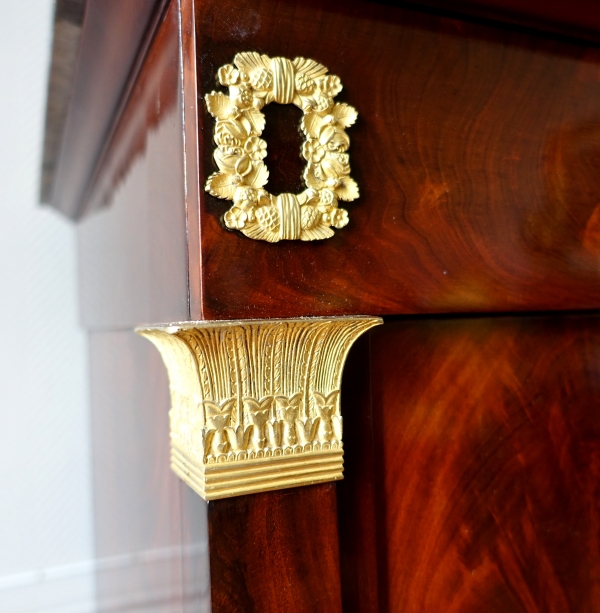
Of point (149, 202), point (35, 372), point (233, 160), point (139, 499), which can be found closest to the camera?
point (233, 160)

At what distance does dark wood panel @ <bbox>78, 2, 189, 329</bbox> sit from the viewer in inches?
13.1

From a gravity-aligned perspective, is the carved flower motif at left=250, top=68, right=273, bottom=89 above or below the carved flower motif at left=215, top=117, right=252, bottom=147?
above

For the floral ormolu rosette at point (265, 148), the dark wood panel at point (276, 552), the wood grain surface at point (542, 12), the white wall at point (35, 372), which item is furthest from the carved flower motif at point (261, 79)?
the white wall at point (35, 372)

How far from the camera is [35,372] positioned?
2.84 feet

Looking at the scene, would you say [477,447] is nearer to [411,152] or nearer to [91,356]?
[411,152]

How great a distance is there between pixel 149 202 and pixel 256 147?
0.14m

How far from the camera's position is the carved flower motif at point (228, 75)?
0.99 ft

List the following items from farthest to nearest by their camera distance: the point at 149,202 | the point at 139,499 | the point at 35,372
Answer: the point at 35,372
the point at 139,499
the point at 149,202

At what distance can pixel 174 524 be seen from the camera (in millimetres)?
409

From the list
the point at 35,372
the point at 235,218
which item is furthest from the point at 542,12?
the point at 35,372

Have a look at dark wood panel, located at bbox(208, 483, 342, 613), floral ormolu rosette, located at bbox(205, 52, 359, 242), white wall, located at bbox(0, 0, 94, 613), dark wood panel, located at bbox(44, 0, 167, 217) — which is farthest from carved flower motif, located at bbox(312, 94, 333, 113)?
white wall, located at bbox(0, 0, 94, 613)

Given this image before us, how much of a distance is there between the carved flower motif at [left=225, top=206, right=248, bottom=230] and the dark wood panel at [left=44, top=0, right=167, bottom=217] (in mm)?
133

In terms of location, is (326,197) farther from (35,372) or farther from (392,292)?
(35,372)

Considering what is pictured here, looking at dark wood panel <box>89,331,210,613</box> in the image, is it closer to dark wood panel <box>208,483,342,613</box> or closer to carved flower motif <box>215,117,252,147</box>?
dark wood panel <box>208,483,342,613</box>
